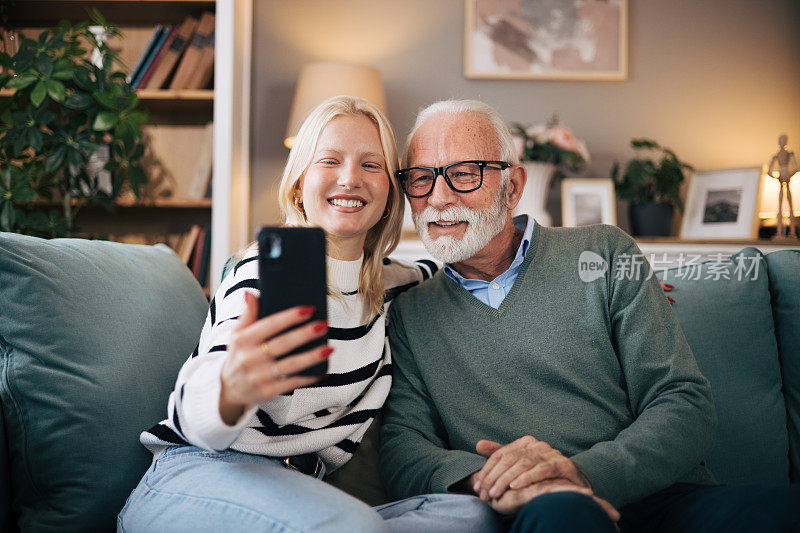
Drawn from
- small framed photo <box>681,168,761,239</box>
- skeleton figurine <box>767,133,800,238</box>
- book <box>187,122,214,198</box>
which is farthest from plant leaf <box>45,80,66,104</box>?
skeleton figurine <box>767,133,800,238</box>

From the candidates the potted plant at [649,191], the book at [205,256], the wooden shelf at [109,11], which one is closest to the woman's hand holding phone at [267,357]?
the book at [205,256]

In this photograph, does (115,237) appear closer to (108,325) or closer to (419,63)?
(419,63)

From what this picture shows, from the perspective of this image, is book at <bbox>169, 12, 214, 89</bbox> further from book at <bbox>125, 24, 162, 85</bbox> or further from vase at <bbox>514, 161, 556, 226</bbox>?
vase at <bbox>514, 161, 556, 226</bbox>

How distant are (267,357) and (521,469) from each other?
439 millimetres

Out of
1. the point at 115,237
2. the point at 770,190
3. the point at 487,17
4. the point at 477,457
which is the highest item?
the point at 487,17

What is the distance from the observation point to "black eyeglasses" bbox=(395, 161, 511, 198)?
1268 mm

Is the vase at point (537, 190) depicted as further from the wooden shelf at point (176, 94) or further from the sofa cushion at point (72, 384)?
the sofa cushion at point (72, 384)

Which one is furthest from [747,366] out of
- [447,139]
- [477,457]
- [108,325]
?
[108,325]

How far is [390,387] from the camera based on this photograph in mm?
1223

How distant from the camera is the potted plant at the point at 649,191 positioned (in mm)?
2586

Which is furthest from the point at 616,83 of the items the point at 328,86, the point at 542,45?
the point at 328,86

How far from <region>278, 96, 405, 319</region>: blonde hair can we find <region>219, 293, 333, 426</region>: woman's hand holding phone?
39cm

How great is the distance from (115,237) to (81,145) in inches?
30.9

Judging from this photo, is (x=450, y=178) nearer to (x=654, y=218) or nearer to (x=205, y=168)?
(x=654, y=218)
